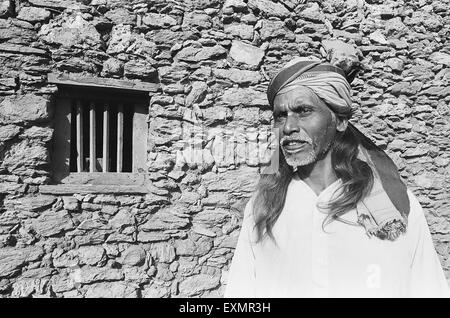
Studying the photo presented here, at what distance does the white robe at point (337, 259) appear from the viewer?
1426 millimetres

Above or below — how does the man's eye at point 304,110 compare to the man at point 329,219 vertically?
above

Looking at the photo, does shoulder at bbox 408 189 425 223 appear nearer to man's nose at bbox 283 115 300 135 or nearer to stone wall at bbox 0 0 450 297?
man's nose at bbox 283 115 300 135

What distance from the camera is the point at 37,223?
274 centimetres

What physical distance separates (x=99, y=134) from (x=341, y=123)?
86.4 inches

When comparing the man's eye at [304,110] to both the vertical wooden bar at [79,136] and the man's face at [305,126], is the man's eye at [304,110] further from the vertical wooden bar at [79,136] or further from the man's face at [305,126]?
the vertical wooden bar at [79,136]

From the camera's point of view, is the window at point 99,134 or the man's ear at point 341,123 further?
the window at point 99,134

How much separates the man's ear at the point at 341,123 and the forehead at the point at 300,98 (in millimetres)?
110

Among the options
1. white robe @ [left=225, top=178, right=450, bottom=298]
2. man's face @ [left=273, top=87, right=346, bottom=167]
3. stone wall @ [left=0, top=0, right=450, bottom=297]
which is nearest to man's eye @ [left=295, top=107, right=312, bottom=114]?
man's face @ [left=273, top=87, right=346, bottom=167]

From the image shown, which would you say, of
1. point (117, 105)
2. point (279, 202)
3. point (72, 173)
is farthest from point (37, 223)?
point (279, 202)

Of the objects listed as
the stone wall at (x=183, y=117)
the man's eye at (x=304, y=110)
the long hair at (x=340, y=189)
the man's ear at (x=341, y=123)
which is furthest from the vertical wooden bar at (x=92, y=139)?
the man's ear at (x=341, y=123)

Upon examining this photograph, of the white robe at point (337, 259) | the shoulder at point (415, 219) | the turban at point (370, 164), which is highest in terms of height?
the turban at point (370, 164)

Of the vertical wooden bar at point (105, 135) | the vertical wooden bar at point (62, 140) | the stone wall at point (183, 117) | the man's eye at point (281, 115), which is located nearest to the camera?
the man's eye at point (281, 115)

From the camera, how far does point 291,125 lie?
1509 mm

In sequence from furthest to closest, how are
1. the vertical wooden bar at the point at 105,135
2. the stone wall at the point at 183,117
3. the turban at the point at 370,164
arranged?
the vertical wooden bar at the point at 105,135, the stone wall at the point at 183,117, the turban at the point at 370,164
